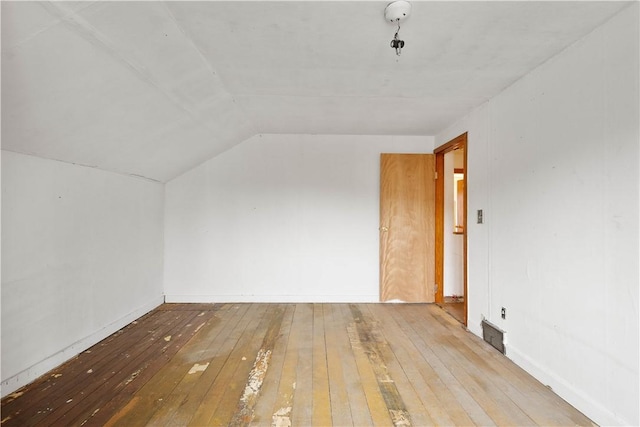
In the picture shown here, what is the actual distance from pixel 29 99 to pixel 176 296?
2.86 meters

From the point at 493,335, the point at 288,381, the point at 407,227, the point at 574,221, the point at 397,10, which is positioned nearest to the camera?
the point at 397,10

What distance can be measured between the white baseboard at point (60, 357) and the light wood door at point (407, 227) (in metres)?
2.96

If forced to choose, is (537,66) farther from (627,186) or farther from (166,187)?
(166,187)

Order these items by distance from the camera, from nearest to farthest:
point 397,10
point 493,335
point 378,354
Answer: point 397,10 → point 378,354 → point 493,335

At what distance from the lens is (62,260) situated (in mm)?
2262

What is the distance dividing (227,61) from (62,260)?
6.54ft

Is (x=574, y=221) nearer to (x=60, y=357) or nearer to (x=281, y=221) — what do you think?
(x=281, y=221)

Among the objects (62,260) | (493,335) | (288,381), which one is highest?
(62,260)

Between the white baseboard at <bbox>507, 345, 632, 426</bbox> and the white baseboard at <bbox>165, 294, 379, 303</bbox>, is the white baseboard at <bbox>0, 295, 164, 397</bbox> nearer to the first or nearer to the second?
the white baseboard at <bbox>165, 294, 379, 303</bbox>

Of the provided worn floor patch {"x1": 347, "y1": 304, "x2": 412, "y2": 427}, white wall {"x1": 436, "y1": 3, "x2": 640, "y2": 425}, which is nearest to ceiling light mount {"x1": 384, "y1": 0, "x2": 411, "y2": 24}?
white wall {"x1": 436, "y1": 3, "x2": 640, "y2": 425}

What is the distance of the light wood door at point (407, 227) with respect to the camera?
379cm

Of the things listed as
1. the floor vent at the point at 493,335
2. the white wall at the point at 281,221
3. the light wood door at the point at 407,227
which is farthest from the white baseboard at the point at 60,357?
the floor vent at the point at 493,335

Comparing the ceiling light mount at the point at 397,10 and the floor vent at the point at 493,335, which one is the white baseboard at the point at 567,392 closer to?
the floor vent at the point at 493,335

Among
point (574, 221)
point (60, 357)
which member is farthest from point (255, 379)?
point (574, 221)
